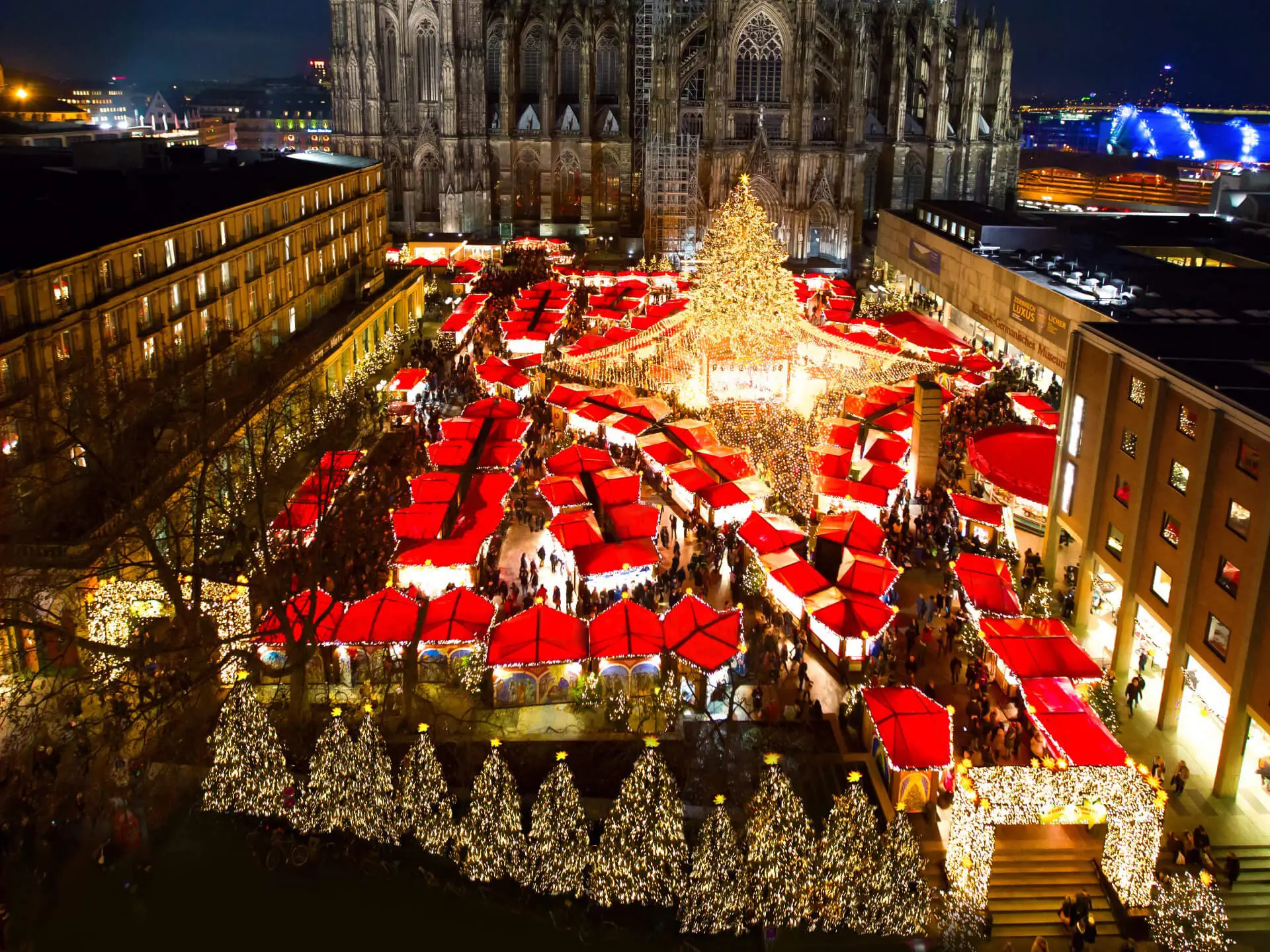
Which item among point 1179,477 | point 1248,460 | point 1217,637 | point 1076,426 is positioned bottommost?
point 1217,637

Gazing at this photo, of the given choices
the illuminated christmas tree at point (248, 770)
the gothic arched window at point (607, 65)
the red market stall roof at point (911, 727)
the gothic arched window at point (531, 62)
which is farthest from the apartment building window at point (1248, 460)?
the gothic arched window at point (531, 62)

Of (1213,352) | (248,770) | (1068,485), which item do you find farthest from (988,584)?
(248,770)

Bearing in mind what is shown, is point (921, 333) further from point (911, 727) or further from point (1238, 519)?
point (911, 727)

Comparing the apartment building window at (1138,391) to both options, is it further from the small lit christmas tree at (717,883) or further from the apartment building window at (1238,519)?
the small lit christmas tree at (717,883)

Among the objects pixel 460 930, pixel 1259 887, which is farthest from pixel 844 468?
pixel 460 930

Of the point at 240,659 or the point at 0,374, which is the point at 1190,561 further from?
the point at 0,374

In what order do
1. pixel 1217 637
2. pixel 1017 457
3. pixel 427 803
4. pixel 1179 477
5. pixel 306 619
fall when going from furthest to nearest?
pixel 1017 457, pixel 1179 477, pixel 306 619, pixel 1217 637, pixel 427 803
